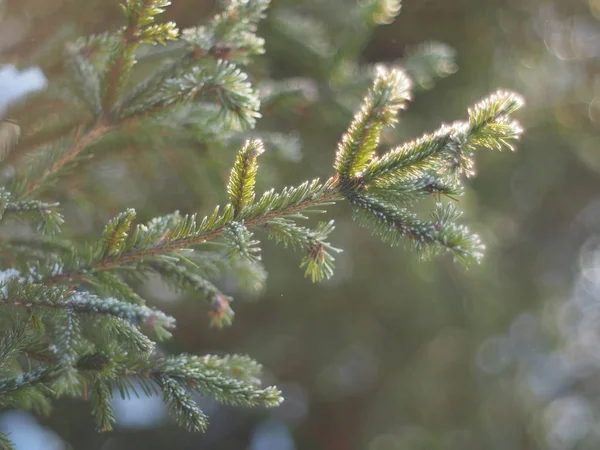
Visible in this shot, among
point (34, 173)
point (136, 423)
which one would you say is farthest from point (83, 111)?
point (136, 423)

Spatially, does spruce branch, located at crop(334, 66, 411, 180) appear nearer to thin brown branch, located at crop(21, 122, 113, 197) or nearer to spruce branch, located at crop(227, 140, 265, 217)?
spruce branch, located at crop(227, 140, 265, 217)

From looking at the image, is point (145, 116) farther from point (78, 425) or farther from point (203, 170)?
point (78, 425)

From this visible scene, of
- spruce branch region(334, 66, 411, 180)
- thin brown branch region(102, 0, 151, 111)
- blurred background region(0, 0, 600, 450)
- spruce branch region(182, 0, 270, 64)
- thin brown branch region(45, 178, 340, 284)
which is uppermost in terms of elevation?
blurred background region(0, 0, 600, 450)

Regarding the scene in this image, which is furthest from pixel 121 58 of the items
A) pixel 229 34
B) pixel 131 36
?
pixel 229 34

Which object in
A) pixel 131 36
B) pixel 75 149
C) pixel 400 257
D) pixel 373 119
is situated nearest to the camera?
pixel 373 119

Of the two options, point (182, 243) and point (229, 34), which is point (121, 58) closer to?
point (229, 34)

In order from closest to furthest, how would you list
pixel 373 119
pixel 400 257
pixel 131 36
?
pixel 373 119
pixel 131 36
pixel 400 257

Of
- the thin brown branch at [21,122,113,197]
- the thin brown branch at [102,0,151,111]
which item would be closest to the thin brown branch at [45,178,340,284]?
the thin brown branch at [21,122,113,197]

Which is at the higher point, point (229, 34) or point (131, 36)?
point (229, 34)
